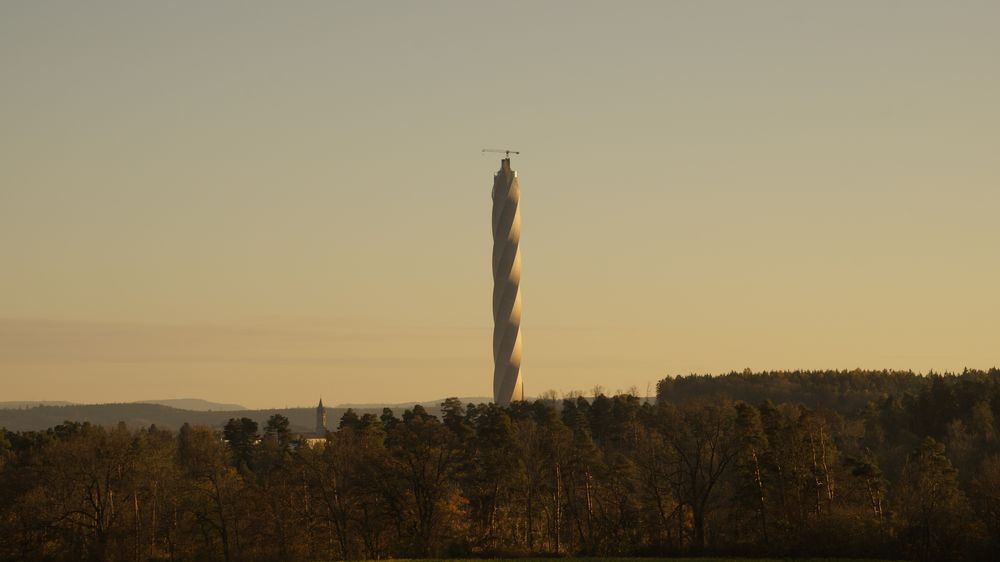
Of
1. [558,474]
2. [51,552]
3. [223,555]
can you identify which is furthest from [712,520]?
[51,552]

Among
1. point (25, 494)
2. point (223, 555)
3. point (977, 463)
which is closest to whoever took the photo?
point (223, 555)

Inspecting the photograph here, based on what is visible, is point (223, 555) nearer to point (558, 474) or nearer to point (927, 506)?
point (558, 474)

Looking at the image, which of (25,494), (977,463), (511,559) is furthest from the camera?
(977,463)

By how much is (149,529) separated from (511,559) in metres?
32.3

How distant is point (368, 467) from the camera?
9356 centimetres

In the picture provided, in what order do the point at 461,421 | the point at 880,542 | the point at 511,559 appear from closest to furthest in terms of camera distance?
the point at 880,542 < the point at 511,559 < the point at 461,421

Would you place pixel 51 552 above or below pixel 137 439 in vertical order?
below

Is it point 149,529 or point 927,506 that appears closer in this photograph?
point 927,506

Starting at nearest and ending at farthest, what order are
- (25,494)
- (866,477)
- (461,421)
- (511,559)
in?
1. (511,559)
2. (866,477)
3. (25,494)
4. (461,421)

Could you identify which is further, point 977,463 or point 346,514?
Answer: point 977,463

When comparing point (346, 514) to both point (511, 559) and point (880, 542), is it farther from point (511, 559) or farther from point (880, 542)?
point (880, 542)

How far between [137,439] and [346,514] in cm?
2270

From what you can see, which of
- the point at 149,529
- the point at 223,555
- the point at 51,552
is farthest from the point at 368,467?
the point at 51,552

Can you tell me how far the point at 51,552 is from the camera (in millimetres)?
95875
